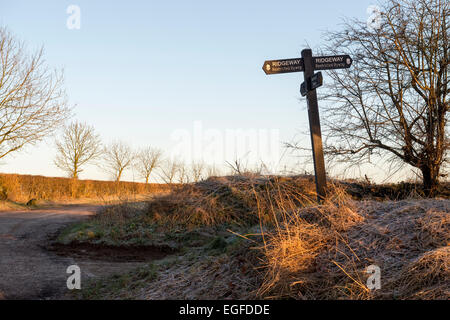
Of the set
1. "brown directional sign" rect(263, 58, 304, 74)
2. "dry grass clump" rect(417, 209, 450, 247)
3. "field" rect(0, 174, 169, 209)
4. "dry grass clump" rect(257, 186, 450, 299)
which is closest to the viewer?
"dry grass clump" rect(257, 186, 450, 299)

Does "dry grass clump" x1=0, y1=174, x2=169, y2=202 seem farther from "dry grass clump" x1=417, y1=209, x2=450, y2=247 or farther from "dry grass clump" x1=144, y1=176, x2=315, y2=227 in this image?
"dry grass clump" x1=417, y1=209, x2=450, y2=247

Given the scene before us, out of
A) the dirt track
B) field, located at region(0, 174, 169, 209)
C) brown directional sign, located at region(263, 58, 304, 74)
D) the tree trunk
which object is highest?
brown directional sign, located at region(263, 58, 304, 74)

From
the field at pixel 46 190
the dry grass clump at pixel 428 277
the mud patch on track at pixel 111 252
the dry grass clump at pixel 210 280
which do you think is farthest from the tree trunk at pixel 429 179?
the field at pixel 46 190

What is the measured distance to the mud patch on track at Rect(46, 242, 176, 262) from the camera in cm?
731

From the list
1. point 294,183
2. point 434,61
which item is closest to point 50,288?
point 294,183

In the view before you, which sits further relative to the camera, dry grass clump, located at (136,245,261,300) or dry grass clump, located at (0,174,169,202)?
dry grass clump, located at (0,174,169,202)

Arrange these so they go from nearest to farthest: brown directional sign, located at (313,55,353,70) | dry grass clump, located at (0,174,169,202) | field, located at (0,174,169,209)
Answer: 1. brown directional sign, located at (313,55,353,70)
2. field, located at (0,174,169,209)
3. dry grass clump, located at (0,174,169,202)

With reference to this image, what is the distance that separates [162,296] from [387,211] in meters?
3.10

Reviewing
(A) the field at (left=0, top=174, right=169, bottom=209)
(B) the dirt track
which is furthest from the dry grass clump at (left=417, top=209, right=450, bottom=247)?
(A) the field at (left=0, top=174, right=169, bottom=209)

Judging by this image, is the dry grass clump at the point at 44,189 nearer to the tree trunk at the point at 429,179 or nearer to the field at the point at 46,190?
the field at the point at 46,190

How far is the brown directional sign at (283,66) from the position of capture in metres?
6.53

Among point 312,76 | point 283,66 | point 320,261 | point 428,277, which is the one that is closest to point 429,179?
point 312,76

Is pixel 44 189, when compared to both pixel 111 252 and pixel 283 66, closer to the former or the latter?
pixel 111 252

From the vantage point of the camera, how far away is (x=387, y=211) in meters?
4.90
